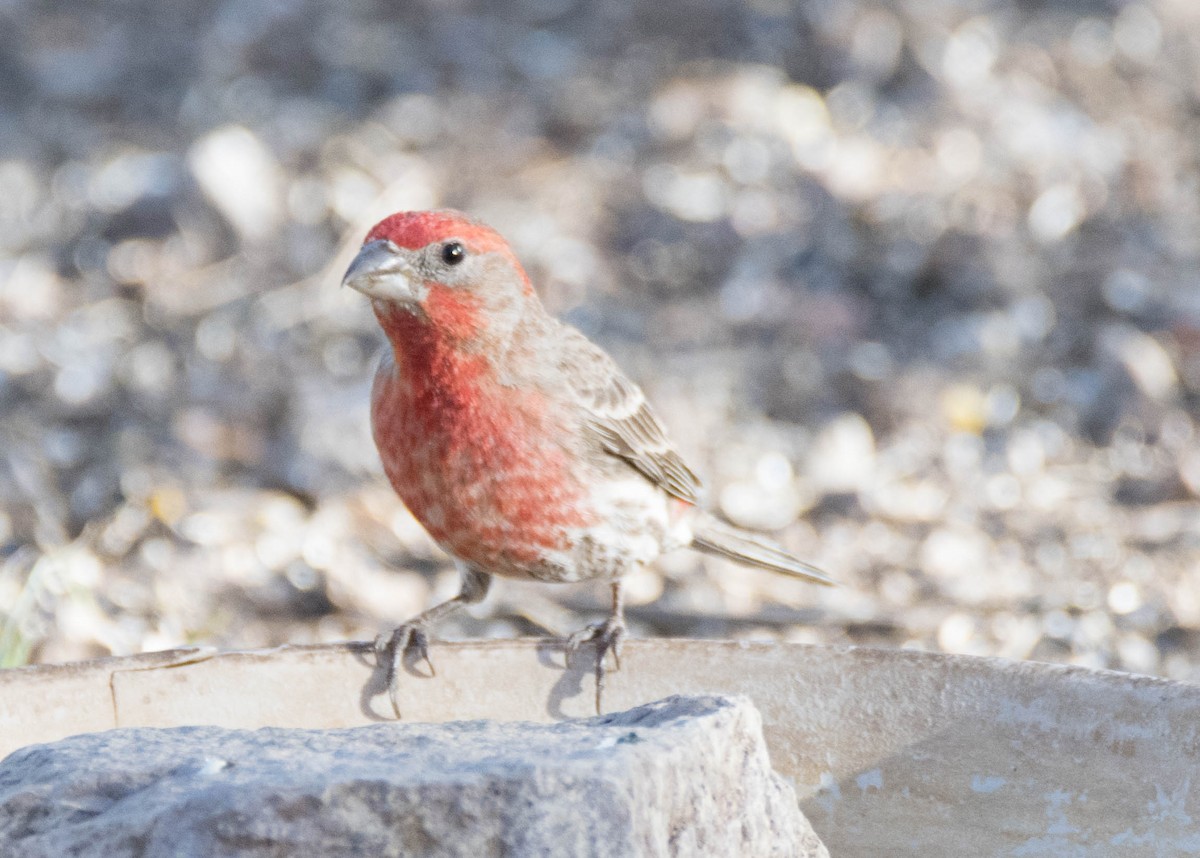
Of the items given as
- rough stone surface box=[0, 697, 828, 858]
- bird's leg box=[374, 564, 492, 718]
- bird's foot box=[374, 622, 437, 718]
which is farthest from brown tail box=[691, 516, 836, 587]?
rough stone surface box=[0, 697, 828, 858]

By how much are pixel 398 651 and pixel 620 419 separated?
122 cm

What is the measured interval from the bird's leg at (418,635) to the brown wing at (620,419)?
0.43 meters

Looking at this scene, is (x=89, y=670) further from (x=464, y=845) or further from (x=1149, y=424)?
(x=1149, y=424)

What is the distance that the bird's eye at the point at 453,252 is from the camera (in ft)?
10.3

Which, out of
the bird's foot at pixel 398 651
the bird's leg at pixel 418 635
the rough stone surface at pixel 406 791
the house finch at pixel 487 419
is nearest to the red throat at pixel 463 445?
the house finch at pixel 487 419

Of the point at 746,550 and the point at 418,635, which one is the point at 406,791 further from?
the point at 746,550

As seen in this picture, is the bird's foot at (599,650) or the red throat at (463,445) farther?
the red throat at (463,445)

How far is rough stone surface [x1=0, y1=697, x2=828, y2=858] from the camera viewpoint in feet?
5.23

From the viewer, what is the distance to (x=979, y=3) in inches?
354

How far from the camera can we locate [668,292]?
269 inches

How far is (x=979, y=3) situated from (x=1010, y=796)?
7526 millimetres

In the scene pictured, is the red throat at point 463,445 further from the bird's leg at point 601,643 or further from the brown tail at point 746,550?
the brown tail at point 746,550

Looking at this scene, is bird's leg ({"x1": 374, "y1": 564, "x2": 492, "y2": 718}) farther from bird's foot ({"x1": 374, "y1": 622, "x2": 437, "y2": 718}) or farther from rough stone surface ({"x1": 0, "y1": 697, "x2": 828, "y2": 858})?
rough stone surface ({"x1": 0, "y1": 697, "x2": 828, "y2": 858})

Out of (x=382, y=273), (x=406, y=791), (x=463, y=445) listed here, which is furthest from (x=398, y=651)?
(x=406, y=791)
